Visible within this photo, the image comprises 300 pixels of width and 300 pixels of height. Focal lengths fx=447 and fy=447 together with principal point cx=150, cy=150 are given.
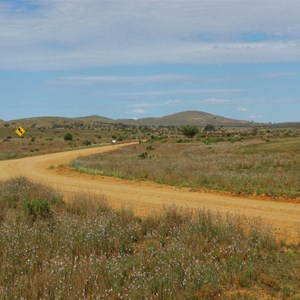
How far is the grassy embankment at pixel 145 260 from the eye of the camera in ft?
22.3

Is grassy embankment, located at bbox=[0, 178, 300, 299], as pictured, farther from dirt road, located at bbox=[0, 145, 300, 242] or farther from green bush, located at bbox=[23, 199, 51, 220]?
dirt road, located at bbox=[0, 145, 300, 242]

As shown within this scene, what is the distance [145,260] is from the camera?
26.4 ft

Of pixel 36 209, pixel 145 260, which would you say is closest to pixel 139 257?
pixel 145 260

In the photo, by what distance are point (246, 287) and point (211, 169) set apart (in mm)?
19922

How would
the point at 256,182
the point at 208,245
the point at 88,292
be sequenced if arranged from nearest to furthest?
1. the point at 88,292
2. the point at 208,245
3. the point at 256,182

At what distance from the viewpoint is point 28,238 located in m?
9.42

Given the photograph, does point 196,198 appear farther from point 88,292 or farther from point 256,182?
point 88,292

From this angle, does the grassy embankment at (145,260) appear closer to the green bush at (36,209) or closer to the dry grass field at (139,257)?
the dry grass field at (139,257)

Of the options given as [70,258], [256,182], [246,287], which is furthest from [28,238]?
[256,182]

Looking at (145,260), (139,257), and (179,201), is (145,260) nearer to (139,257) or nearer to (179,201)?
(139,257)

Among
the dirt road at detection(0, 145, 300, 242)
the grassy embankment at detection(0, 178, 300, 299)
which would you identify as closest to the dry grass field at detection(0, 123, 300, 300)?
the grassy embankment at detection(0, 178, 300, 299)

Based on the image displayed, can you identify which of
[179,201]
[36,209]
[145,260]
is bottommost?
[179,201]

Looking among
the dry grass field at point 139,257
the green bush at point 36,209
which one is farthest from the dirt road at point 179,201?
the green bush at point 36,209

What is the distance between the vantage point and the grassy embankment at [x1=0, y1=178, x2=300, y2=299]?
6.80 meters
